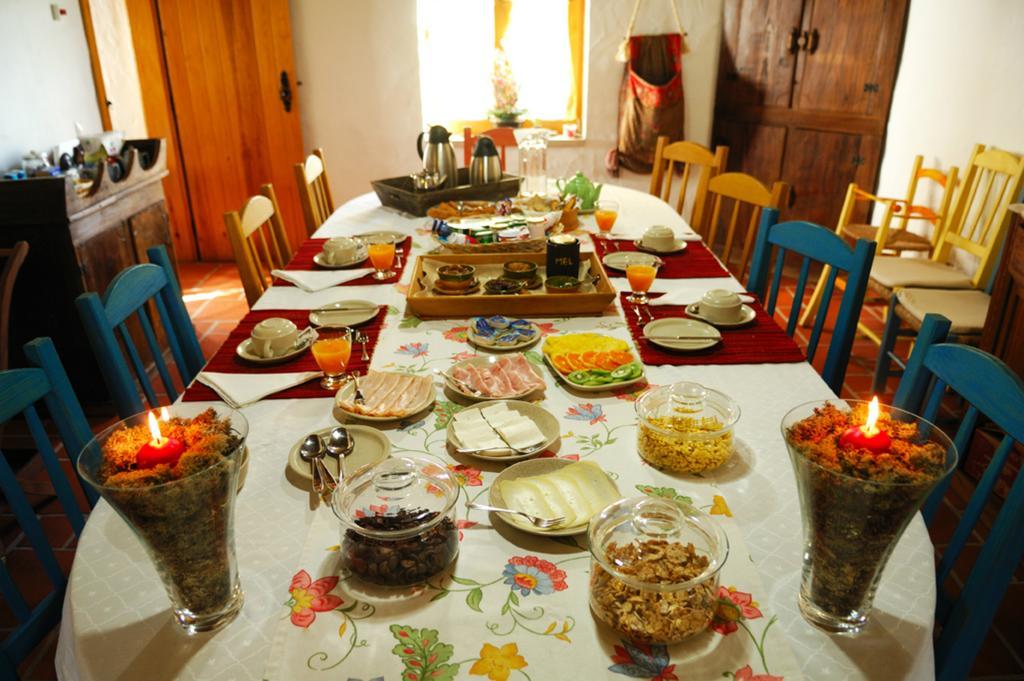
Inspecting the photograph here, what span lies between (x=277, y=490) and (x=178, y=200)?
4.10m

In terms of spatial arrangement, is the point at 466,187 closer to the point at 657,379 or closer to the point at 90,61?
the point at 657,379

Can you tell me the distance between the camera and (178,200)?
461cm

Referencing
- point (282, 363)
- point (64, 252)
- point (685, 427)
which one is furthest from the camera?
point (64, 252)

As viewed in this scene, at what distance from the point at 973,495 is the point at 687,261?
4.09 ft

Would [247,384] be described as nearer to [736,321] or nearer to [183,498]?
[183,498]

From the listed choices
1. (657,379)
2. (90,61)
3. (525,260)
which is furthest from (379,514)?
(90,61)

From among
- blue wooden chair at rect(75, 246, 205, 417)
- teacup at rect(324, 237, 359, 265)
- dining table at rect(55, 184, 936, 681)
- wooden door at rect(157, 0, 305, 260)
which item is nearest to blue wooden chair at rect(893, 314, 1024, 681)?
dining table at rect(55, 184, 936, 681)

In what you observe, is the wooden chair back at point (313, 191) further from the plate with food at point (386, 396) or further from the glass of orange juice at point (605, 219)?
the plate with food at point (386, 396)

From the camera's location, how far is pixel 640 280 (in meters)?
1.79

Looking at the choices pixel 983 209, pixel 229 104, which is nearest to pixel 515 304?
pixel 983 209

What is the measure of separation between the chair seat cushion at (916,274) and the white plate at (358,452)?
2.39 meters

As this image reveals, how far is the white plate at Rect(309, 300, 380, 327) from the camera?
1686mm

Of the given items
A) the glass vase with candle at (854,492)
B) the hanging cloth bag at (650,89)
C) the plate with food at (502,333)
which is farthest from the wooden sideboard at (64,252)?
the hanging cloth bag at (650,89)

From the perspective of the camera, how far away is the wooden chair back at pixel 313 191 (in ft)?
9.01
